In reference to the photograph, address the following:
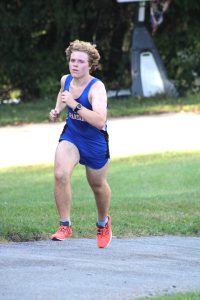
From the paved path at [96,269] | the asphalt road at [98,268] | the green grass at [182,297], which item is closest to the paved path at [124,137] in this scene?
the asphalt road at [98,268]

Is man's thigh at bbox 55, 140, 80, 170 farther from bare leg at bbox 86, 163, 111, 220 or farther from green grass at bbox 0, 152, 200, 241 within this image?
green grass at bbox 0, 152, 200, 241

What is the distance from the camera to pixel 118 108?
80.1 ft

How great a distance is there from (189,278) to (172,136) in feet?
44.7

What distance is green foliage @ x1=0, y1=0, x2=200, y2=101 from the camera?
2697 centimetres

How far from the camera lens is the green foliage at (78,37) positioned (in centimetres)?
2697

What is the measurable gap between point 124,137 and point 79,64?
1270cm

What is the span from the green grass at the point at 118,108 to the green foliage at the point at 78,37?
1.19 metres

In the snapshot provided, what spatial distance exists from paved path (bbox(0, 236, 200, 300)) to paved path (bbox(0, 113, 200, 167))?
943cm

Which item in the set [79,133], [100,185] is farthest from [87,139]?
[100,185]

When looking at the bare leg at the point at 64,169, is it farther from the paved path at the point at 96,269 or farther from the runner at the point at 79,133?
the paved path at the point at 96,269

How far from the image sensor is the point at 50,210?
11.9 m

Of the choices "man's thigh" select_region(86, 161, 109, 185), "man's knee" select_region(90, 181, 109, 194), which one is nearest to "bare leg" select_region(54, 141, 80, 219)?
"man's thigh" select_region(86, 161, 109, 185)

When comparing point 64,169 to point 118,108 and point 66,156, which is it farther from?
point 118,108

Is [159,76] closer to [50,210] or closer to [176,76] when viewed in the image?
[176,76]
